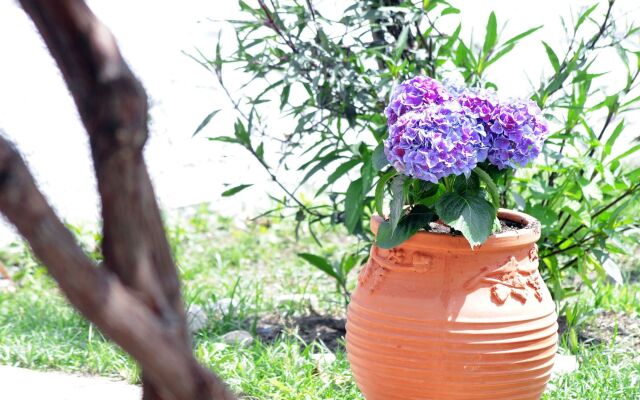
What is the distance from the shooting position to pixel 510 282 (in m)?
2.60

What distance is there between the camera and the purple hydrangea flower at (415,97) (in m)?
Result: 2.54

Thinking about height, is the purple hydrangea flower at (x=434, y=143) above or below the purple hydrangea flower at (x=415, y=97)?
below

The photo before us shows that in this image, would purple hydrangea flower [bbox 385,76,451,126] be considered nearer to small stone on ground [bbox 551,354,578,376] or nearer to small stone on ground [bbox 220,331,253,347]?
small stone on ground [bbox 551,354,578,376]

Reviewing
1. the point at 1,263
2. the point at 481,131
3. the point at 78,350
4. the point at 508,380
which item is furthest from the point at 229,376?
the point at 1,263

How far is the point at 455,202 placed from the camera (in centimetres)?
251

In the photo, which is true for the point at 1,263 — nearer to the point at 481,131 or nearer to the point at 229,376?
the point at 229,376

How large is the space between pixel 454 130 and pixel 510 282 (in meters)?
0.43

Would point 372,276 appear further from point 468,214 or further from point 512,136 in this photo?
point 512,136

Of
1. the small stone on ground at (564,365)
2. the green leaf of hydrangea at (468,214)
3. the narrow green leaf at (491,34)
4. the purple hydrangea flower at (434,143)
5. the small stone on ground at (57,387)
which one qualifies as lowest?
the small stone on ground at (564,365)

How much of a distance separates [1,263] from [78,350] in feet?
4.47

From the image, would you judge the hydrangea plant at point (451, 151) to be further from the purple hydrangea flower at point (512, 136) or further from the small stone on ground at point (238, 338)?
the small stone on ground at point (238, 338)

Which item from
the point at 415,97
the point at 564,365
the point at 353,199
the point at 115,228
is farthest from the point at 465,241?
the point at 115,228

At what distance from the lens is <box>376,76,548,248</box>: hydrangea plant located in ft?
7.95

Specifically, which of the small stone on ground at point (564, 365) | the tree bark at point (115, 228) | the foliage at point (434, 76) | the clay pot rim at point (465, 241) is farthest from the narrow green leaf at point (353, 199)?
the tree bark at point (115, 228)
